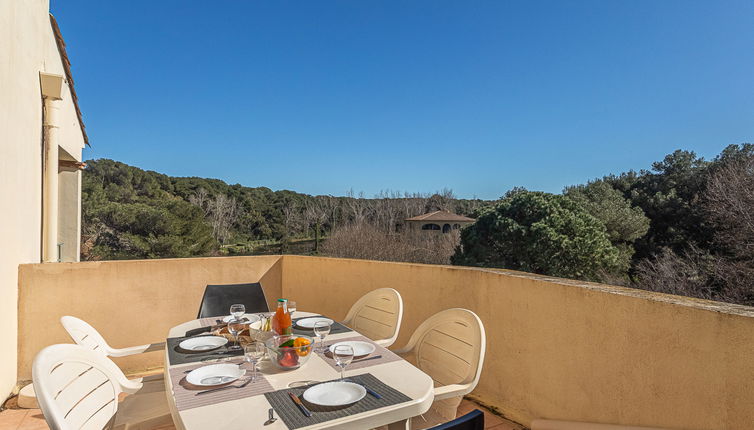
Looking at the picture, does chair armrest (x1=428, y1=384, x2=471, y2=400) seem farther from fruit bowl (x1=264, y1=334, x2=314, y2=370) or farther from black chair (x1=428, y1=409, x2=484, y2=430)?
black chair (x1=428, y1=409, x2=484, y2=430)

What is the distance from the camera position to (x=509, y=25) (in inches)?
508

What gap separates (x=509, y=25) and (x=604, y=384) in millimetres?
13420

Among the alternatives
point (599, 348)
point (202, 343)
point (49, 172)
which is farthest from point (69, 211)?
point (599, 348)

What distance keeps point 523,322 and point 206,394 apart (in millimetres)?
1790

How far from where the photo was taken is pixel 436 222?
74.6 feet

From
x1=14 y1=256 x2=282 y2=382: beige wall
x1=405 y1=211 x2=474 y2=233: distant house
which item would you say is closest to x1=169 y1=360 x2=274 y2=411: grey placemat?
x1=14 y1=256 x2=282 y2=382: beige wall

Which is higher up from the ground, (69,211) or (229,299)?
(69,211)

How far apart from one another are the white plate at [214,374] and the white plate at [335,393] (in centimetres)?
31

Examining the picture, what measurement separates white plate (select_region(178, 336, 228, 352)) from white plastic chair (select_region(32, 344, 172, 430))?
0.73 ft

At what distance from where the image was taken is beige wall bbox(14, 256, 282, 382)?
277 centimetres

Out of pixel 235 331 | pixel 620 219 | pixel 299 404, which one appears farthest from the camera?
pixel 620 219

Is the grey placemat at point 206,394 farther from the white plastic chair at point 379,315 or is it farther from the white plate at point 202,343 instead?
the white plastic chair at point 379,315

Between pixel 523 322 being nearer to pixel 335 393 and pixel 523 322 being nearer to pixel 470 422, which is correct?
pixel 335 393

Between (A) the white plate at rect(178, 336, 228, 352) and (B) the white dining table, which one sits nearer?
(B) the white dining table
